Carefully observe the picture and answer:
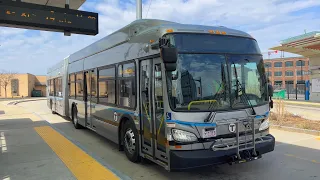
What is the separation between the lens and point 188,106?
4.84 meters

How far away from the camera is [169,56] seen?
15.0ft

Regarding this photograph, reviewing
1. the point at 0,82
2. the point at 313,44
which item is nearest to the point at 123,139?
the point at 313,44

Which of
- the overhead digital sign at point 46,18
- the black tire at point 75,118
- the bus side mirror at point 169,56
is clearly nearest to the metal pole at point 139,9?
the overhead digital sign at point 46,18

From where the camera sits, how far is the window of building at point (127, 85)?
6.38m

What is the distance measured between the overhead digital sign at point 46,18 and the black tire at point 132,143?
4.45 m

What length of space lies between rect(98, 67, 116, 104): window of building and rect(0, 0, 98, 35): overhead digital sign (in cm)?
192

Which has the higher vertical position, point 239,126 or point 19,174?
point 239,126

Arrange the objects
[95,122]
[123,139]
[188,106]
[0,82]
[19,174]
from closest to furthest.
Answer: [188,106] → [19,174] → [123,139] → [95,122] → [0,82]

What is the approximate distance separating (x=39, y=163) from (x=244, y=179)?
466cm

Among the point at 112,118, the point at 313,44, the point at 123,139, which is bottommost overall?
the point at 123,139

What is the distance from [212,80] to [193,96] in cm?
49

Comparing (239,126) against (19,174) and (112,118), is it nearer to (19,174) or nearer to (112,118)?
(112,118)

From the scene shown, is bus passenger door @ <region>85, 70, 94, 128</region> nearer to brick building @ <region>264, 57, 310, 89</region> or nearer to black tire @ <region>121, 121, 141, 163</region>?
black tire @ <region>121, 121, 141, 163</region>

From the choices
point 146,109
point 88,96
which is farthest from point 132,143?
point 88,96
